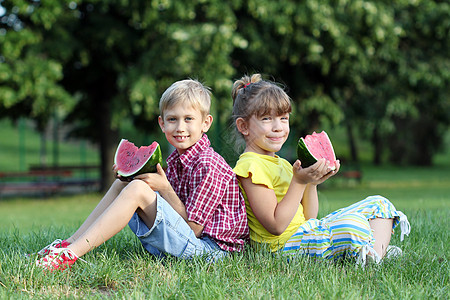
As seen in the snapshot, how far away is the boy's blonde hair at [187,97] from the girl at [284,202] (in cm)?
32

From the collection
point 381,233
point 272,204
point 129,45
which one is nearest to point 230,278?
point 272,204

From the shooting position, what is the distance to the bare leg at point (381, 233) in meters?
3.87

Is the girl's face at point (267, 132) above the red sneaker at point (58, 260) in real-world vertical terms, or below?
above

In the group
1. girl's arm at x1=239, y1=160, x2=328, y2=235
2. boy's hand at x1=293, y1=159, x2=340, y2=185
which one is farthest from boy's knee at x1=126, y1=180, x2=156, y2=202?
boy's hand at x1=293, y1=159, x2=340, y2=185

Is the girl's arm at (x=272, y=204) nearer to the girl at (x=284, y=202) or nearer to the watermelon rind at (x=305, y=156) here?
the girl at (x=284, y=202)

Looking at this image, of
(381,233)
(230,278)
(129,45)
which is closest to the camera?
(230,278)

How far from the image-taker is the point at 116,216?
354cm

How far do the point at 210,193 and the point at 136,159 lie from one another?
0.68 metres

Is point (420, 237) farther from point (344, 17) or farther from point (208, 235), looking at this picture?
point (344, 17)

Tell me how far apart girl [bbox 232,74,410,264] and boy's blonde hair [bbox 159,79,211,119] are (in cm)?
32

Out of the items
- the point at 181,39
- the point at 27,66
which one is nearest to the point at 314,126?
the point at 181,39

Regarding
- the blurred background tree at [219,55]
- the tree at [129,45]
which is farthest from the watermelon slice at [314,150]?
the tree at [129,45]

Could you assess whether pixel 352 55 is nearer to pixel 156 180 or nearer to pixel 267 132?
pixel 267 132

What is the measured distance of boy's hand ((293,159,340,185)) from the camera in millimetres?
3578
